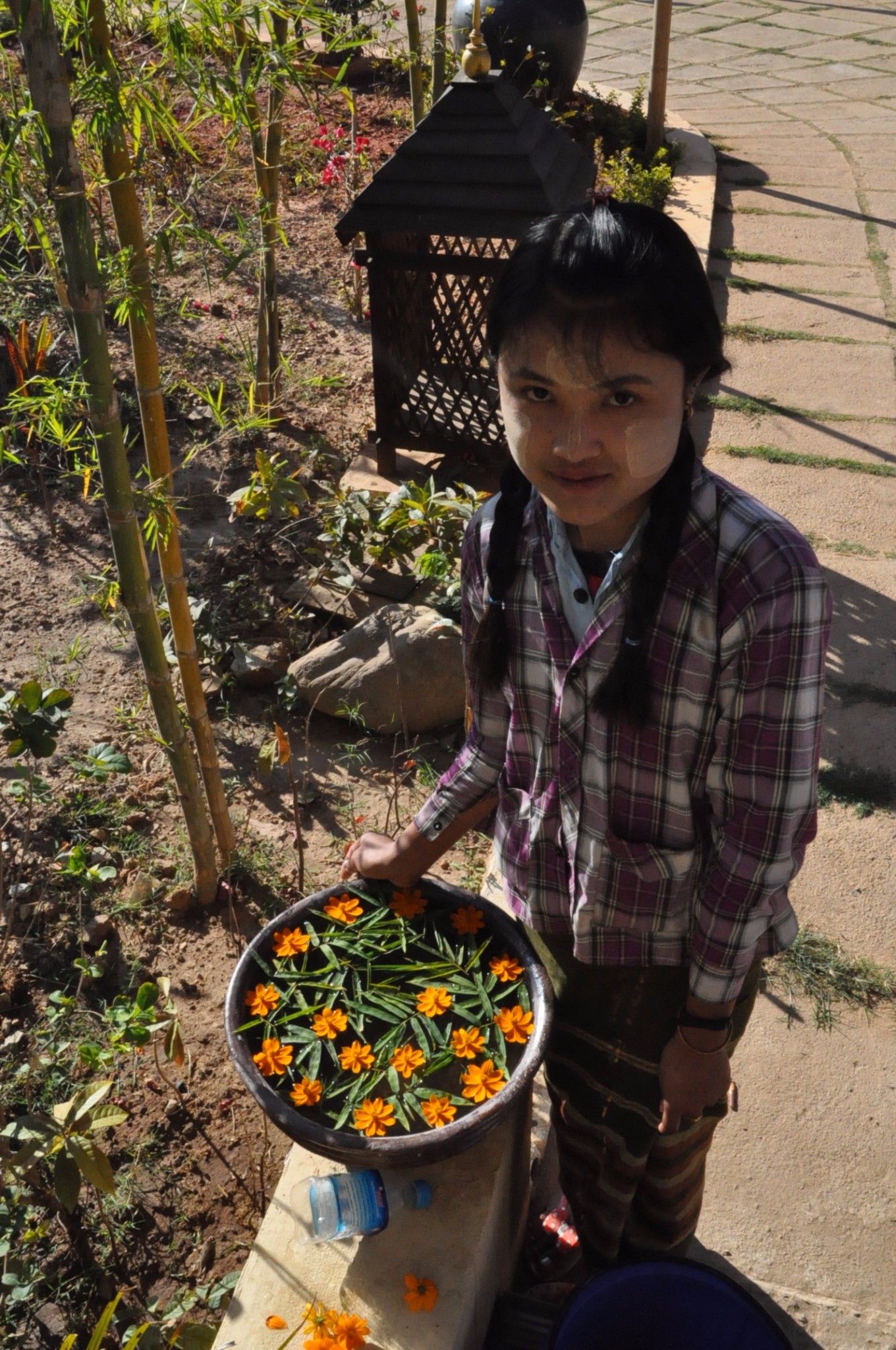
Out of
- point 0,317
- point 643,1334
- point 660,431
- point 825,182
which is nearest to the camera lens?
point 660,431

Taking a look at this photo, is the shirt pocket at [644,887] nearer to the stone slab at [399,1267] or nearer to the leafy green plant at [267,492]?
the stone slab at [399,1267]

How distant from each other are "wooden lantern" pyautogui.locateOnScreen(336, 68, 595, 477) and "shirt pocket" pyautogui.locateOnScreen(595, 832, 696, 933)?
2253mm

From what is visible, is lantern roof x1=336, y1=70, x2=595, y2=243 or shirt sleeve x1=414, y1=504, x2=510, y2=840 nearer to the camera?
shirt sleeve x1=414, y1=504, x2=510, y2=840

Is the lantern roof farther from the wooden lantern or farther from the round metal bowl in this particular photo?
the round metal bowl

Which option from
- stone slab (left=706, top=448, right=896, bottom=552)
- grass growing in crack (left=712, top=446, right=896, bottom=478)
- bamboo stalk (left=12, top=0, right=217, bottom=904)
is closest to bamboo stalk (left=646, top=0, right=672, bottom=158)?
grass growing in crack (left=712, top=446, right=896, bottom=478)

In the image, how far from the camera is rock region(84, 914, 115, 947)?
2.51 m

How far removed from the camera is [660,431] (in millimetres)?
1188

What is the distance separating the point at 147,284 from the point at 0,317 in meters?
1.94

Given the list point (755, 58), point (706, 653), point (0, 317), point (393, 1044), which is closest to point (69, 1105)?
point (393, 1044)

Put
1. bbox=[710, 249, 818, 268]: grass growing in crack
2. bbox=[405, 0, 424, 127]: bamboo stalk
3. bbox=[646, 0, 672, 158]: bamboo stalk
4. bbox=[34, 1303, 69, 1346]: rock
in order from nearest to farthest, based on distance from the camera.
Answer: bbox=[34, 1303, 69, 1346]: rock < bbox=[405, 0, 424, 127]: bamboo stalk < bbox=[710, 249, 818, 268]: grass growing in crack < bbox=[646, 0, 672, 158]: bamboo stalk

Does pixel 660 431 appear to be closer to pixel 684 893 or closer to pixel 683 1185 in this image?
pixel 684 893

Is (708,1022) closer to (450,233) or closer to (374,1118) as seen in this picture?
(374,1118)

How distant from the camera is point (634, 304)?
3.70 feet

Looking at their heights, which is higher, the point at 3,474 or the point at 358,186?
the point at 358,186
